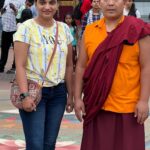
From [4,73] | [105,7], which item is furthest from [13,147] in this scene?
[4,73]

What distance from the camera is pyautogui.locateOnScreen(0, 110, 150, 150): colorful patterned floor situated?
5.87 m

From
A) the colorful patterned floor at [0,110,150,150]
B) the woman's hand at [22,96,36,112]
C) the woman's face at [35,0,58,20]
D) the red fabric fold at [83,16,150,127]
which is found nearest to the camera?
the red fabric fold at [83,16,150,127]

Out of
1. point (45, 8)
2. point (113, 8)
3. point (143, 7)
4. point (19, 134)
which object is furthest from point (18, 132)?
point (143, 7)

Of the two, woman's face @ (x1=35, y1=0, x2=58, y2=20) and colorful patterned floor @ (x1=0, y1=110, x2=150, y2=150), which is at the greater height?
woman's face @ (x1=35, y1=0, x2=58, y2=20)

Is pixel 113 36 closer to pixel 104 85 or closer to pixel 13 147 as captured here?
pixel 104 85

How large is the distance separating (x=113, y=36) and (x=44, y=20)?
0.60m

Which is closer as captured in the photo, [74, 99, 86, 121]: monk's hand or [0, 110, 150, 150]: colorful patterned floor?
[74, 99, 86, 121]: monk's hand

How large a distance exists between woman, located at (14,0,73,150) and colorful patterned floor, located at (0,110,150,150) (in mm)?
1717

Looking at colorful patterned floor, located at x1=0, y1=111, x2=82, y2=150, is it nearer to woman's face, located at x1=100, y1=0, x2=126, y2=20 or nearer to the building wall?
woman's face, located at x1=100, y1=0, x2=126, y2=20

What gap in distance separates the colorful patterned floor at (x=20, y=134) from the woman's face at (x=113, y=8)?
2372mm

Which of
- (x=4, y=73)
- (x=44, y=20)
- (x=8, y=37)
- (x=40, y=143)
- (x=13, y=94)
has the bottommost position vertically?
(x=4, y=73)

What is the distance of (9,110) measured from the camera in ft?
25.1

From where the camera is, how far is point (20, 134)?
6.34 metres

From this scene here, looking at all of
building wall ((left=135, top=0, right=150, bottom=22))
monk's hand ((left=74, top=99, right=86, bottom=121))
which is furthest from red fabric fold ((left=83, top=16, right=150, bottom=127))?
building wall ((left=135, top=0, right=150, bottom=22))
